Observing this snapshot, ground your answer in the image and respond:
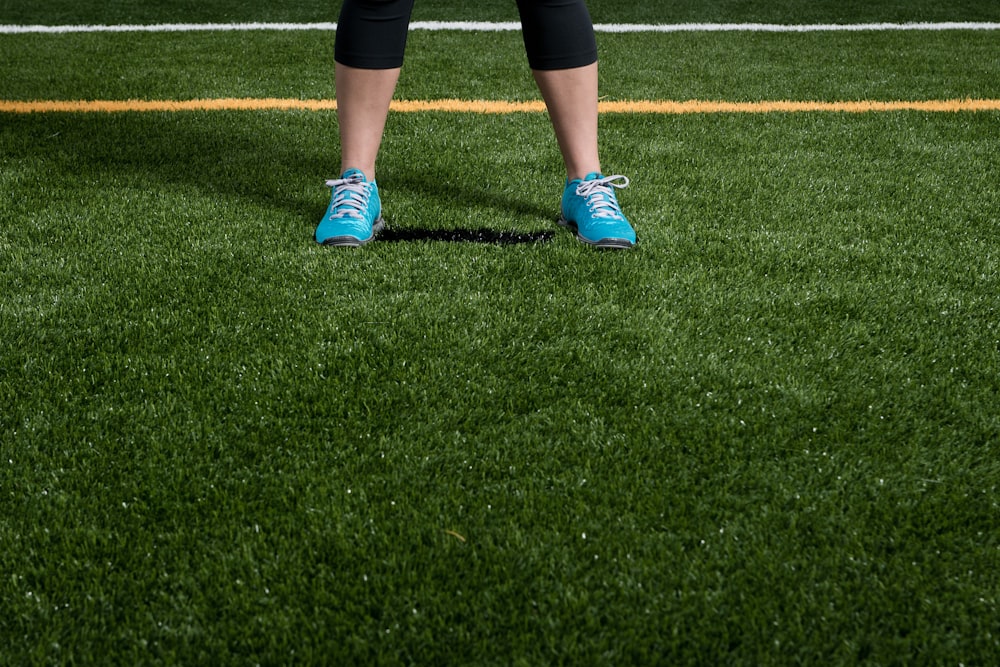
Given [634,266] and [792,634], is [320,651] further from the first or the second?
[634,266]

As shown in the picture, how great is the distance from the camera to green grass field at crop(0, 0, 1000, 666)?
103 centimetres

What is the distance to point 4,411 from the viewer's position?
1401mm

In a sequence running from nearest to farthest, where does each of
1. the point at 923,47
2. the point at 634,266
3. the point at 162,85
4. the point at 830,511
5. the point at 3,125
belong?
the point at 830,511 → the point at 634,266 → the point at 3,125 → the point at 162,85 → the point at 923,47

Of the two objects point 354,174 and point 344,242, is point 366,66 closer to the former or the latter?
point 354,174

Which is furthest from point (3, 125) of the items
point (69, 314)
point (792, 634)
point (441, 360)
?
point (792, 634)

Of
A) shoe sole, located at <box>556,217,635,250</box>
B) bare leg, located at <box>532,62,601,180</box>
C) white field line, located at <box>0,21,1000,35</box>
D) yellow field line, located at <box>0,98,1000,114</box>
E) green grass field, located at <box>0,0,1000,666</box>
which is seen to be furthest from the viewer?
white field line, located at <box>0,21,1000,35</box>

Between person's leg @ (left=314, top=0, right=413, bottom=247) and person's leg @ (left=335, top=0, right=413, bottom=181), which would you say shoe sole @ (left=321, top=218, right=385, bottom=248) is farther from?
person's leg @ (left=335, top=0, right=413, bottom=181)

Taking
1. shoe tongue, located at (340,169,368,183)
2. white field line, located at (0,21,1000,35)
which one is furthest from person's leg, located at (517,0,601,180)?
white field line, located at (0,21,1000,35)

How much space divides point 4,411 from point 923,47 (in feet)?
14.9

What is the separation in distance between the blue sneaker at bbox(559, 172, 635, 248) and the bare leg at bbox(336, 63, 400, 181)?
0.51 meters

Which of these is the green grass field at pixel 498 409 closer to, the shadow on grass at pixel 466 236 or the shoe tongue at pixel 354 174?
the shadow on grass at pixel 466 236

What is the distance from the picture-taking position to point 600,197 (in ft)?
6.98

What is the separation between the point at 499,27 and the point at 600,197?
3.27m

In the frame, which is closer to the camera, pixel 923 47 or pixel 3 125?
pixel 3 125
